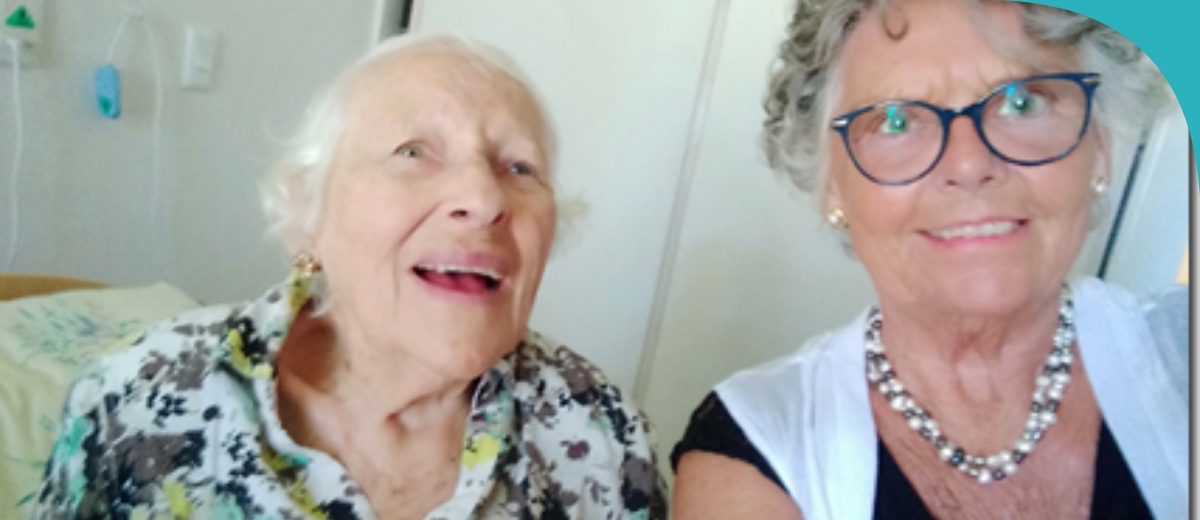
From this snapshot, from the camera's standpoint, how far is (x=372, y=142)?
838 millimetres

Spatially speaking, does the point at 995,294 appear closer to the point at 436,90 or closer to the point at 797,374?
the point at 797,374

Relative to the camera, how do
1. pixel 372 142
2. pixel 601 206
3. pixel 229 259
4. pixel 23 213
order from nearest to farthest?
pixel 372 142 → pixel 23 213 → pixel 229 259 → pixel 601 206

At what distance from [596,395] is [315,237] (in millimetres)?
390

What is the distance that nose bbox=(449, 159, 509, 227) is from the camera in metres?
0.81

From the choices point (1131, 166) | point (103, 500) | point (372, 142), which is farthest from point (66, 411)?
point (1131, 166)

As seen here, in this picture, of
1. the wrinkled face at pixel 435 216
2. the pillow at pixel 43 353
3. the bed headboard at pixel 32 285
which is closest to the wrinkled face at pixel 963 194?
the wrinkled face at pixel 435 216

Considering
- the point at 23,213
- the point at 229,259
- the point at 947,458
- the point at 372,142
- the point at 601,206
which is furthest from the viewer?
the point at 601,206

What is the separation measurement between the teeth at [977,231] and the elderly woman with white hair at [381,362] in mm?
423

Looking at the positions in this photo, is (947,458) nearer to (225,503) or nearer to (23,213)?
(225,503)

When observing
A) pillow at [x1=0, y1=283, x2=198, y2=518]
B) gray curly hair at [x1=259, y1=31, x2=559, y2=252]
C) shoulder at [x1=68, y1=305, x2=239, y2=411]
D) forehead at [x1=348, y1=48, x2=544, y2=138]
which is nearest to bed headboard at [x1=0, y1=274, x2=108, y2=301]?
pillow at [x1=0, y1=283, x2=198, y2=518]

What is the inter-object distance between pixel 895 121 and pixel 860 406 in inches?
10.8

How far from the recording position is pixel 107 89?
1315 mm

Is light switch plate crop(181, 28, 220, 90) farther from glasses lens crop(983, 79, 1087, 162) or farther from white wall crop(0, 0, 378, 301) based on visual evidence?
glasses lens crop(983, 79, 1087, 162)

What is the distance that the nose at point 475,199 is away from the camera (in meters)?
0.81
